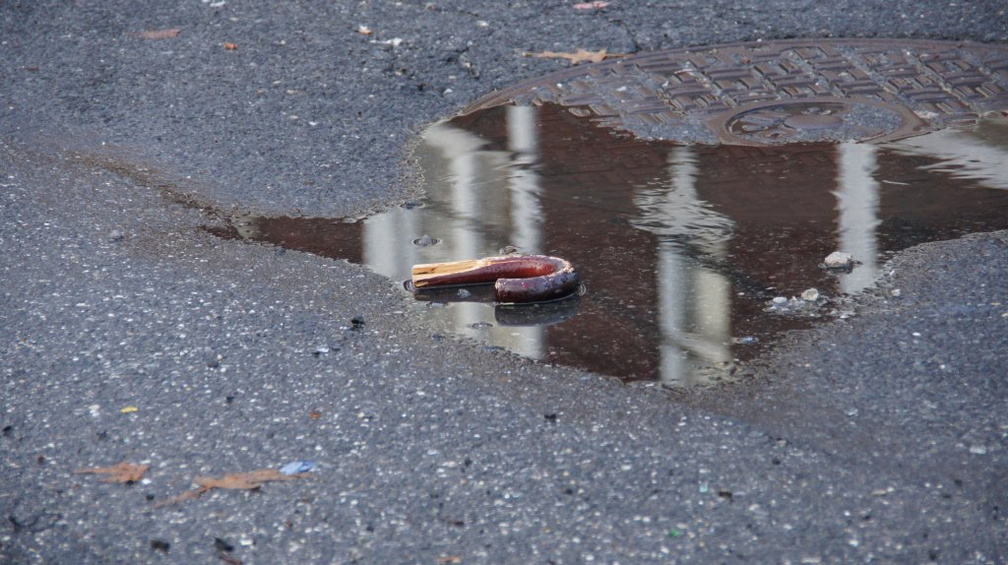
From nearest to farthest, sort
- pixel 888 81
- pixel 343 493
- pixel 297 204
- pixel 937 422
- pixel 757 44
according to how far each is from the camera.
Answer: pixel 343 493 < pixel 937 422 < pixel 297 204 < pixel 888 81 < pixel 757 44

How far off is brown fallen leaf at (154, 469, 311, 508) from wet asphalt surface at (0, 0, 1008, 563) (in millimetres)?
25

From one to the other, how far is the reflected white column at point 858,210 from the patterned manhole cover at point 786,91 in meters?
0.19

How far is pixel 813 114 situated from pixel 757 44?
935 millimetres

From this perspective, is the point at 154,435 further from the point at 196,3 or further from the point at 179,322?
the point at 196,3

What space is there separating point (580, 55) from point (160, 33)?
6.98 ft

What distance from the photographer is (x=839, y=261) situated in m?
3.38

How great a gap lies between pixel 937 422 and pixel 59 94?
13.5ft

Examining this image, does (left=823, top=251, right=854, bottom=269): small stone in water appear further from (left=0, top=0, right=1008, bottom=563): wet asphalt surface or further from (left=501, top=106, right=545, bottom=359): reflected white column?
(left=501, top=106, right=545, bottom=359): reflected white column

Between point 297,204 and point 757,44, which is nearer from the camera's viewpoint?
point 297,204

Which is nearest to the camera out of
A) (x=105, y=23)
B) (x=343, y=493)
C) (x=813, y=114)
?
(x=343, y=493)

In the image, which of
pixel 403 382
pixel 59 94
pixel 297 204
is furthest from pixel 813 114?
pixel 59 94

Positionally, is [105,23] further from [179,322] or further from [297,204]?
[179,322]

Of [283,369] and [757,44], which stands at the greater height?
[757,44]

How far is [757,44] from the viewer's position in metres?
5.46
